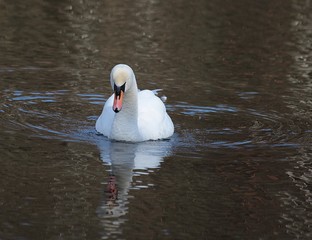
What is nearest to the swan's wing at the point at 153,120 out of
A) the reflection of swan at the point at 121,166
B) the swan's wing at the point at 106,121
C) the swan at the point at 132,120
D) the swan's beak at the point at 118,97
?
the swan at the point at 132,120

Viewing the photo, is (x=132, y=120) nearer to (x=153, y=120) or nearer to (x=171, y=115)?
(x=153, y=120)

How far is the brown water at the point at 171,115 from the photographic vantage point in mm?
8641

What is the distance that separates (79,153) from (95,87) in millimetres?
3804

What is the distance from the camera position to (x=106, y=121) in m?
11.8

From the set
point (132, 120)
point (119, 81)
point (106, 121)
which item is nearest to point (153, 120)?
point (132, 120)

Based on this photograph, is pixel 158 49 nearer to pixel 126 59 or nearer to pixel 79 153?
pixel 126 59

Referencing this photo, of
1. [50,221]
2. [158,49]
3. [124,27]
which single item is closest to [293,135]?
[50,221]

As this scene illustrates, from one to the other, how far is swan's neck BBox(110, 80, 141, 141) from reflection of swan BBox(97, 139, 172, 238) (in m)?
0.09

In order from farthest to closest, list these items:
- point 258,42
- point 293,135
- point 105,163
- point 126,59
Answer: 1. point 258,42
2. point 126,59
3. point 293,135
4. point 105,163

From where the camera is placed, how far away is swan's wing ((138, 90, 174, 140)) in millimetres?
11750

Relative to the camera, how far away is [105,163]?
1045cm

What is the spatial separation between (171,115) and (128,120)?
174 cm

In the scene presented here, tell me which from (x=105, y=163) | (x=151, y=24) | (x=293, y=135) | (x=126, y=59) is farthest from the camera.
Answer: (x=151, y=24)

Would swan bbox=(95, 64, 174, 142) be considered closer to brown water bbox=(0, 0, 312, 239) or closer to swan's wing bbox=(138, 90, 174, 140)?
swan's wing bbox=(138, 90, 174, 140)
